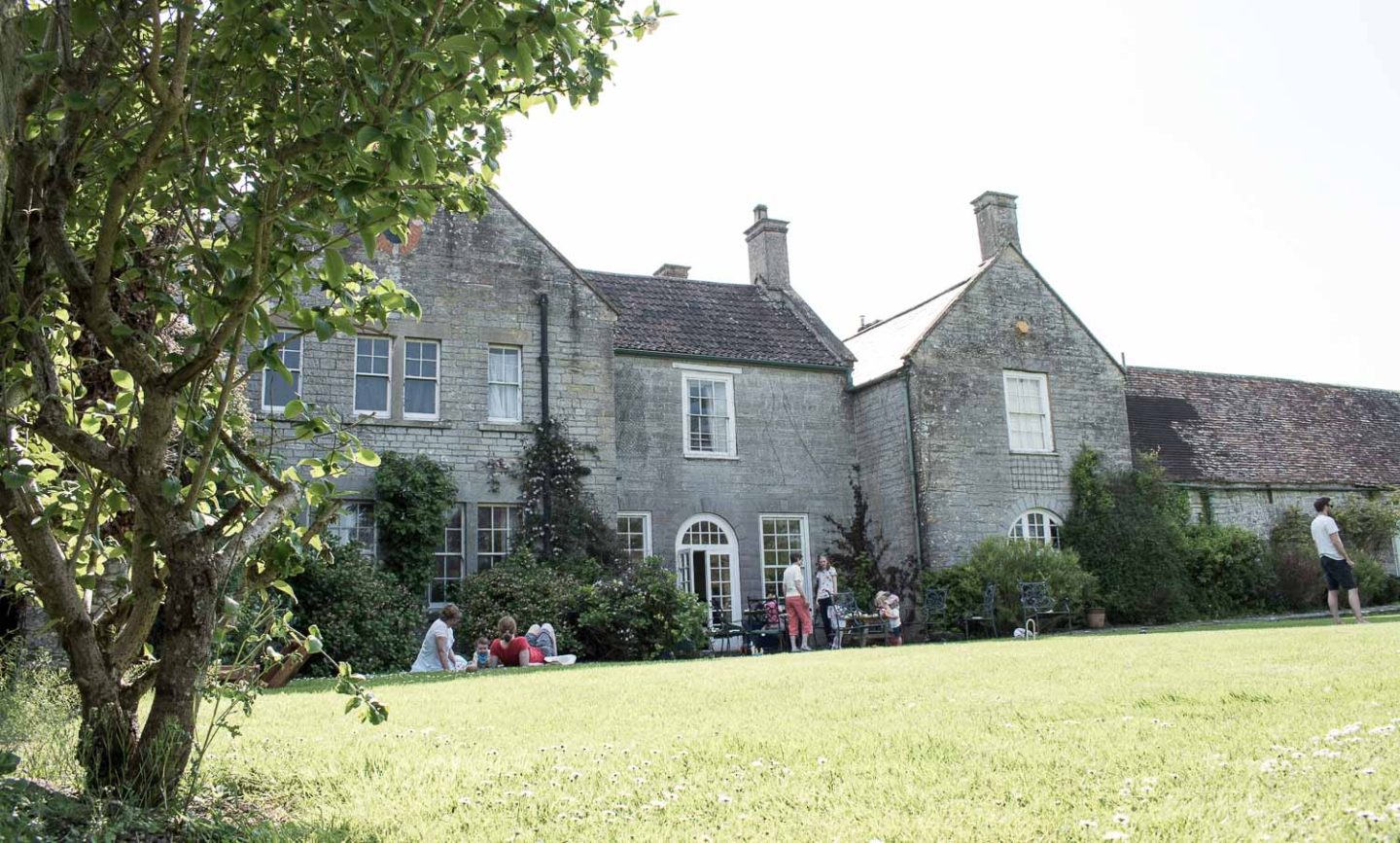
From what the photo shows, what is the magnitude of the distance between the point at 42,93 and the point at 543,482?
15956 millimetres

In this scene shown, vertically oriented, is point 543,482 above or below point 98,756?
above

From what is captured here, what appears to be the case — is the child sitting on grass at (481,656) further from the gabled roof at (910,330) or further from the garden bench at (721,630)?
the gabled roof at (910,330)

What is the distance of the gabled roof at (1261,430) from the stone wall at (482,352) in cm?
1388

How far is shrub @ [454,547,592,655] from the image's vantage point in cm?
1742

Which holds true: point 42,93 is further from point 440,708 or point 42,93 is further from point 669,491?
point 669,491

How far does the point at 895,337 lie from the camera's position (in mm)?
25422

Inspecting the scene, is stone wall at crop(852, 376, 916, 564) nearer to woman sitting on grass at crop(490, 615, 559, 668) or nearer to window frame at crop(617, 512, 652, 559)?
window frame at crop(617, 512, 652, 559)

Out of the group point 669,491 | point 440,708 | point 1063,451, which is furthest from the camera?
point 1063,451

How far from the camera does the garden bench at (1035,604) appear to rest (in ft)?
66.2

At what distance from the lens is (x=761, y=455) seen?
23.2 meters

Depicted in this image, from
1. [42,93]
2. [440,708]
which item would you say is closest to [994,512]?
[440,708]

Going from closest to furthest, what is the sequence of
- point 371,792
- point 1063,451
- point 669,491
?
point 371,792
point 669,491
point 1063,451

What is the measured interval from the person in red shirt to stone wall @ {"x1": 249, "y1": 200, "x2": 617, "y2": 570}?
436 centimetres

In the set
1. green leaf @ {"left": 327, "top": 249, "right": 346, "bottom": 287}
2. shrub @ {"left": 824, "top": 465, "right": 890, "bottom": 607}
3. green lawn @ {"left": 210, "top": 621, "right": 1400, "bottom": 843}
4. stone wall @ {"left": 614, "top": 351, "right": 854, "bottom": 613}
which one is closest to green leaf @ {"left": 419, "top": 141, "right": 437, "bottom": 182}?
green leaf @ {"left": 327, "top": 249, "right": 346, "bottom": 287}
